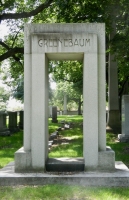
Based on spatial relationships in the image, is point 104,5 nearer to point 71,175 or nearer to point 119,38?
point 119,38

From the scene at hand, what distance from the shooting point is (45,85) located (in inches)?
265

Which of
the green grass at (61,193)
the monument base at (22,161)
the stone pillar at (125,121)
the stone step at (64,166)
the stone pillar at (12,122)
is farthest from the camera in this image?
the stone pillar at (12,122)

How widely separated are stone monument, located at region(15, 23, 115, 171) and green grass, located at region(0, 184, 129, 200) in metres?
0.84

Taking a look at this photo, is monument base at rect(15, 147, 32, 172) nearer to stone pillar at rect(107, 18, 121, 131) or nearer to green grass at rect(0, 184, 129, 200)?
green grass at rect(0, 184, 129, 200)

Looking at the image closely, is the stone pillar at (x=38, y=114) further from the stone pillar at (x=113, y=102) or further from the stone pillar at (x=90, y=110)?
the stone pillar at (x=113, y=102)

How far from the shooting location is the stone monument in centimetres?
646

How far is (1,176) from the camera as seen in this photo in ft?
19.8

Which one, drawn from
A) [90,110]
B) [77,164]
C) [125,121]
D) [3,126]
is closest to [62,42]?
[90,110]

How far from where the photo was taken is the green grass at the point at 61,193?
5152 millimetres

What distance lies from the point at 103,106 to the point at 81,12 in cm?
784

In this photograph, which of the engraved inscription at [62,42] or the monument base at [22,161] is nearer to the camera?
the monument base at [22,161]

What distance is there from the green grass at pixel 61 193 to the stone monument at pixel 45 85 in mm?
839

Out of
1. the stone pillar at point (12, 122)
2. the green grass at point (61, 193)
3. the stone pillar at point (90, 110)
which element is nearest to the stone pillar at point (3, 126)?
the stone pillar at point (12, 122)

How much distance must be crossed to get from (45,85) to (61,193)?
8.81 ft
